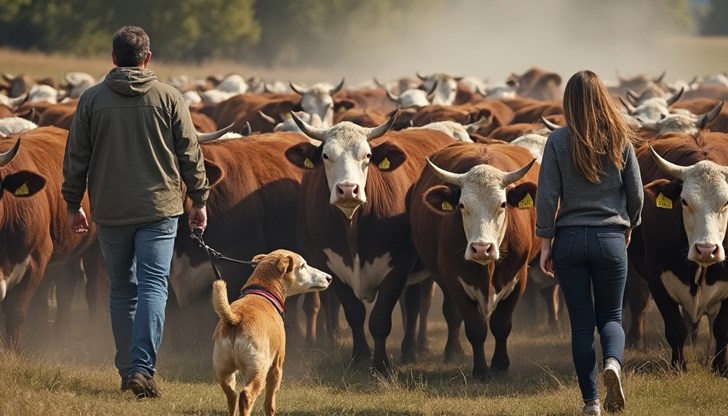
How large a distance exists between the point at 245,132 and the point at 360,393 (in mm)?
6041

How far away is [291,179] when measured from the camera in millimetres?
11109

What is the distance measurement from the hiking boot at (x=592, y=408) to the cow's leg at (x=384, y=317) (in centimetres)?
250

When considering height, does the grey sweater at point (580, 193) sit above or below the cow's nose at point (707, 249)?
above

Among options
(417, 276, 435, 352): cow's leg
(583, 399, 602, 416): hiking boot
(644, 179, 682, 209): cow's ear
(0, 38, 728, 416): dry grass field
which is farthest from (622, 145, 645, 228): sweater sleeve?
(417, 276, 435, 352): cow's leg

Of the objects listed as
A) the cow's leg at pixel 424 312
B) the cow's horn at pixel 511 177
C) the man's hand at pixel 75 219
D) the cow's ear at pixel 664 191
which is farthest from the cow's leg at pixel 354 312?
the man's hand at pixel 75 219

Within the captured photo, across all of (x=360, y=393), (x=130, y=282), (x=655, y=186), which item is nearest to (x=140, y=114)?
(x=130, y=282)

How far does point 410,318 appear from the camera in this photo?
35.9 feet

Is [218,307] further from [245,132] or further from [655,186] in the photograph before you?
[245,132]

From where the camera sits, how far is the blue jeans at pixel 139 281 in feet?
24.8

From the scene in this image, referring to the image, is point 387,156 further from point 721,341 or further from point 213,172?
point 721,341

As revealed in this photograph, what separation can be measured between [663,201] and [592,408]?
81.9 inches

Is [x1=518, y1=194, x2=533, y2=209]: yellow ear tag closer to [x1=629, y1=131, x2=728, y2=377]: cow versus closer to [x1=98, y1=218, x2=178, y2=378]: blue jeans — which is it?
[x1=629, y1=131, x2=728, y2=377]: cow

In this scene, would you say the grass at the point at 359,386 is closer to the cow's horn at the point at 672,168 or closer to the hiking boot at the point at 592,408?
the hiking boot at the point at 592,408

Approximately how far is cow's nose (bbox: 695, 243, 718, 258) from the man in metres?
3.28
